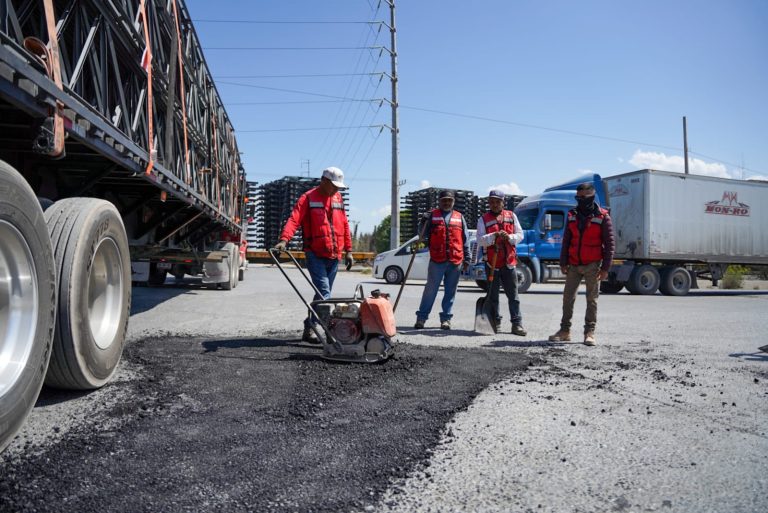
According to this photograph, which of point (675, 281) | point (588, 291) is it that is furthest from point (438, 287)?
point (675, 281)

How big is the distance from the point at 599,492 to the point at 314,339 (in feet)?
12.5

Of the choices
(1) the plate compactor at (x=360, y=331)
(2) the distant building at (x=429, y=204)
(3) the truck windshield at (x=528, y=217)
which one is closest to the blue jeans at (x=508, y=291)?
(1) the plate compactor at (x=360, y=331)

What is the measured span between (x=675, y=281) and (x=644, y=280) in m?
1.22

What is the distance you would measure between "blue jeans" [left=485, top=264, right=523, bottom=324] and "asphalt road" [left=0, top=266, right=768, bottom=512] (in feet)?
5.35

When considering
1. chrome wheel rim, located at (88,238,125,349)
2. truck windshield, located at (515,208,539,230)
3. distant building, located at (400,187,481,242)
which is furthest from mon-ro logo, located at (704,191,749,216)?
distant building, located at (400,187,481,242)

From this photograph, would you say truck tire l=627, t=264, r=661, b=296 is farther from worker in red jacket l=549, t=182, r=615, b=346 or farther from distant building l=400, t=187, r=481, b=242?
distant building l=400, t=187, r=481, b=242

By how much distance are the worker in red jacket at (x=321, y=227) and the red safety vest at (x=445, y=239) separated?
173 centimetres

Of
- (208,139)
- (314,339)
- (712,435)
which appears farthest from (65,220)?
(208,139)

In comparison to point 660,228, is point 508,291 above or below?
below

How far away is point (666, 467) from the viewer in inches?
99.3

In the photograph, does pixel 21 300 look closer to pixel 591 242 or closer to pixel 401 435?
pixel 401 435

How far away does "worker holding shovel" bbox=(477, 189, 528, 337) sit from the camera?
6887 millimetres

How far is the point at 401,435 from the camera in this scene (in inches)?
112

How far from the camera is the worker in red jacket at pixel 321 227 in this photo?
568cm
